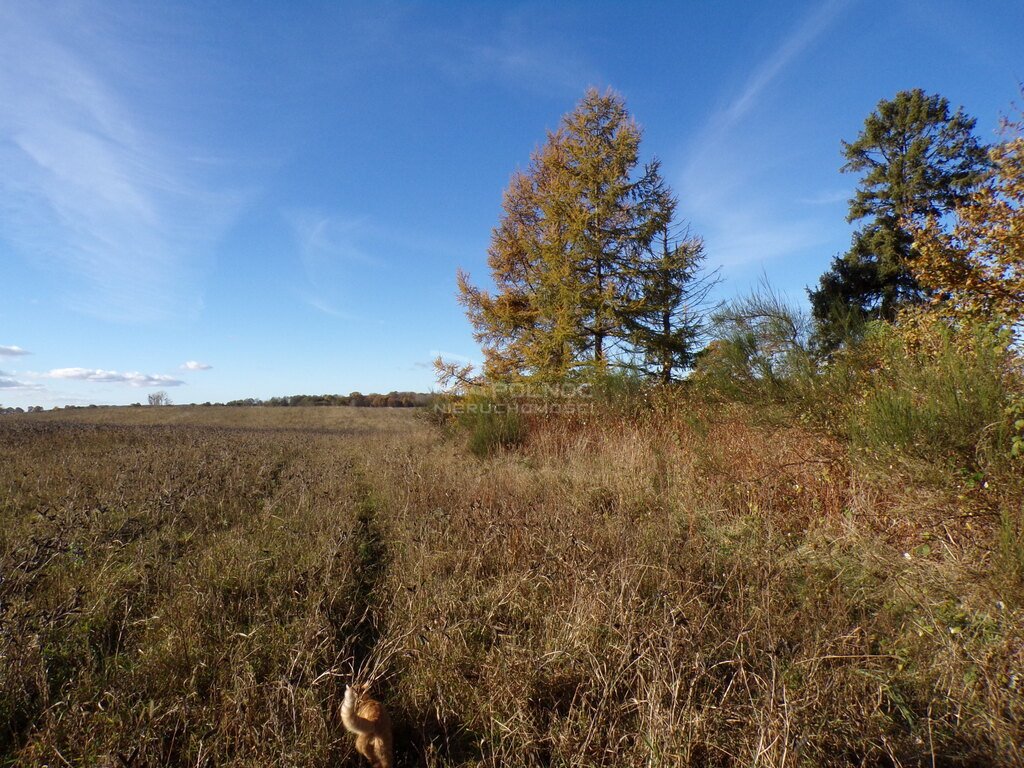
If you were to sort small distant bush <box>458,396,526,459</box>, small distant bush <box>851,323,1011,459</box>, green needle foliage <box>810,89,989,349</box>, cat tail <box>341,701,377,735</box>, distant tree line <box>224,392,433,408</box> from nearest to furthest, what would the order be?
cat tail <box>341,701,377,735</box> → small distant bush <box>851,323,1011,459</box> → small distant bush <box>458,396,526,459</box> → green needle foliage <box>810,89,989,349</box> → distant tree line <box>224,392,433,408</box>

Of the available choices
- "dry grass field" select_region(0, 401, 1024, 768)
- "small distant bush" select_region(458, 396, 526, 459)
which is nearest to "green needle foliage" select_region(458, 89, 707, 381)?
"small distant bush" select_region(458, 396, 526, 459)

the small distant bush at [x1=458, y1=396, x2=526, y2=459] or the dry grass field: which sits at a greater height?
the small distant bush at [x1=458, y1=396, x2=526, y2=459]

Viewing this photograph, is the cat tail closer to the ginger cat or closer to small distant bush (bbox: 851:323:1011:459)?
the ginger cat

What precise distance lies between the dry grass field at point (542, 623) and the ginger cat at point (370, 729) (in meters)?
0.12

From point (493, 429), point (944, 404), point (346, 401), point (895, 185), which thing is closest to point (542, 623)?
point (944, 404)

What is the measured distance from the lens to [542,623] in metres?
2.69

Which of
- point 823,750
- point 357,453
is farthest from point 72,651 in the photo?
point 357,453

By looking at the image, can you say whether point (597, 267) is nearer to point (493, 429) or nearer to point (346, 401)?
point (493, 429)

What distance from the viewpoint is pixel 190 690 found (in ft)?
7.09

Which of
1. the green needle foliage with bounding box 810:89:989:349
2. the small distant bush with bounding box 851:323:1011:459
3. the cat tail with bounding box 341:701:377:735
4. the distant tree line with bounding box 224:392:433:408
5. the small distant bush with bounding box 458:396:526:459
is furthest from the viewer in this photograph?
the distant tree line with bounding box 224:392:433:408

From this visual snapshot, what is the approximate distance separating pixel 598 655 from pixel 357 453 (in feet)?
30.5

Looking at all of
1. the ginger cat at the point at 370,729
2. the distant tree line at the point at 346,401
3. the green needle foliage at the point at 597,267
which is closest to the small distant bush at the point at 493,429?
the green needle foliage at the point at 597,267

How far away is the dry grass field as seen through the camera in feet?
6.08

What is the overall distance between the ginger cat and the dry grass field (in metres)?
0.12
